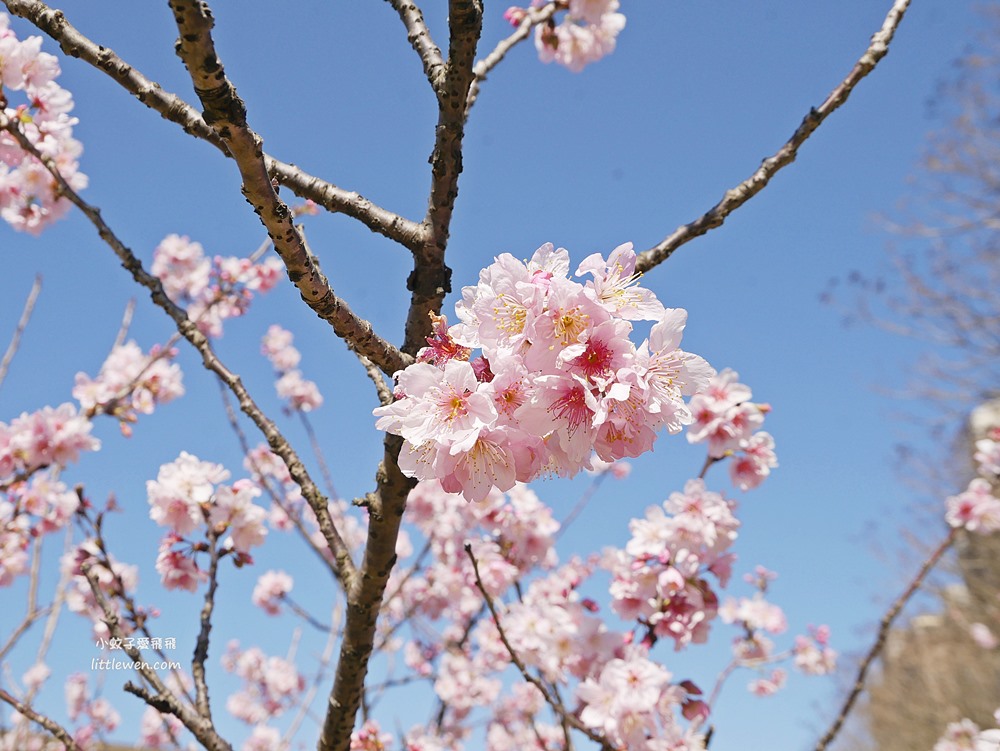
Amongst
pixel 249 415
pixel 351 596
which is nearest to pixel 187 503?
pixel 249 415

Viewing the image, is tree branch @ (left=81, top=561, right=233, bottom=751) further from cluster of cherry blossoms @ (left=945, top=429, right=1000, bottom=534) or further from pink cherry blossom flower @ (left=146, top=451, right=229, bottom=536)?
cluster of cherry blossoms @ (left=945, top=429, right=1000, bottom=534)

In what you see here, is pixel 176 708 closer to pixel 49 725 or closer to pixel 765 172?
pixel 49 725

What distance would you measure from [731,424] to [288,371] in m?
4.70

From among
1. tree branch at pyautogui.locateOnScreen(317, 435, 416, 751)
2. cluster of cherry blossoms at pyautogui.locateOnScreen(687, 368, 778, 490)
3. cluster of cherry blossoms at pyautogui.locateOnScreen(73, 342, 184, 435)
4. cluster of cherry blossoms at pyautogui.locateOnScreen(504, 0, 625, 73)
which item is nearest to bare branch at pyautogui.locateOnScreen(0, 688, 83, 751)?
tree branch at pyautogui.locateOnScreen(317, 435, 416, 751)

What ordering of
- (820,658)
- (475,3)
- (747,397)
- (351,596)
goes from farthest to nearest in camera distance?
(820,658)
(747,397)
(351,596)
(475,3)

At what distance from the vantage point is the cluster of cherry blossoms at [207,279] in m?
3.96

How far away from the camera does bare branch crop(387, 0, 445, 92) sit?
1420 millimetres

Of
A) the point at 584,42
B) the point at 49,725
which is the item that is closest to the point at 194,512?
the point at 49,725

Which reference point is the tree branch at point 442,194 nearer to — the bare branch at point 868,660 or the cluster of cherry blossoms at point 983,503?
the bare branch at point 868,660

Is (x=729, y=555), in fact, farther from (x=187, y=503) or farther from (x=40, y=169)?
(x=40, y=169)

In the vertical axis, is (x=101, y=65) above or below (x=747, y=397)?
below

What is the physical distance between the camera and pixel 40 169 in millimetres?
2678

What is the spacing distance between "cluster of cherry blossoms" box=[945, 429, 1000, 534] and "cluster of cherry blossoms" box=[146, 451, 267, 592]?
3411 millimetres

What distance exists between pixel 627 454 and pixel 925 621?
21.0 m
